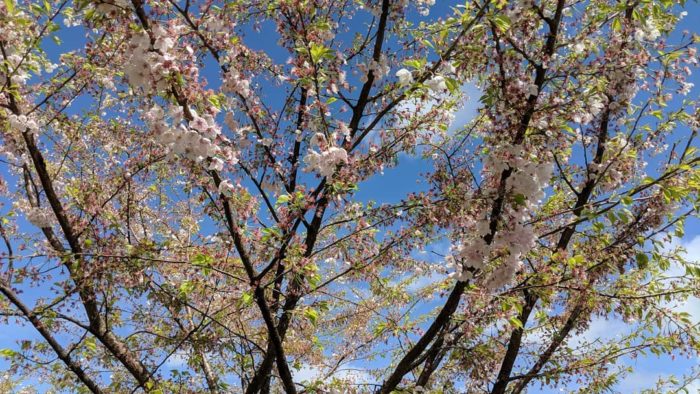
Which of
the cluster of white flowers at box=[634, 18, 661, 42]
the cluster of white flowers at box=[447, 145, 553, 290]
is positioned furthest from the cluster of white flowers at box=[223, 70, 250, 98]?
the cluster of white flowers at box=[634, 18, 661, 42]

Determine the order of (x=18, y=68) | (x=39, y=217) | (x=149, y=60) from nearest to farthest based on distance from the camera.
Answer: (x=149, y=60)
(x=18, y=68)
(x=39, y=217)

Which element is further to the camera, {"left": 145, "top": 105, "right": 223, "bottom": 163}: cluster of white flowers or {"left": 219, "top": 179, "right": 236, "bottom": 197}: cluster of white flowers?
{"left": 219, "top": 179, "right": 236, "bottom": 197}: cluster of white flowers

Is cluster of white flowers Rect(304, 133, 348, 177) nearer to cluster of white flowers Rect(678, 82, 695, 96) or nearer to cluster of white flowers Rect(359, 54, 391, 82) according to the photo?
cluster of white flowers Rect(359, 54, 391, 82)

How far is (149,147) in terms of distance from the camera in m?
5.46

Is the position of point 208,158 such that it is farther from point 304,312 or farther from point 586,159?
point 586,159

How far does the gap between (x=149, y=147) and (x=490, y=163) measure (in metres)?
3.46

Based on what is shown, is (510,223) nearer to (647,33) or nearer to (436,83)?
(436,83)

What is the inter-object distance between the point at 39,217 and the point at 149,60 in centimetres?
337

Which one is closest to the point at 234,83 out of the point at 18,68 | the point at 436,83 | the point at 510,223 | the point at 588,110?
the point at 436,83

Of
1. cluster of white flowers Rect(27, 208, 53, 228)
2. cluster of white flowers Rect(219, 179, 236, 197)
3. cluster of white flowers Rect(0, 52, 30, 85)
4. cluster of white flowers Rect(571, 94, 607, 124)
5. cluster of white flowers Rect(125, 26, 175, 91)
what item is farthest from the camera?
cluster of white flowers Rect(27, 208, 53, 228)

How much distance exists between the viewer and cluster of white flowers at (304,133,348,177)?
3.74 meters

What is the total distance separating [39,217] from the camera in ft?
18.2

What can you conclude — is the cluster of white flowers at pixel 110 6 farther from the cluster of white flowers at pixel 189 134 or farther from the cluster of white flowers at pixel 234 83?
the cluster of white flowers at pixel 234 83

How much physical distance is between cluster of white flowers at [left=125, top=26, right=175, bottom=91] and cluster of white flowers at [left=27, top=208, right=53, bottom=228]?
3.19 meters
